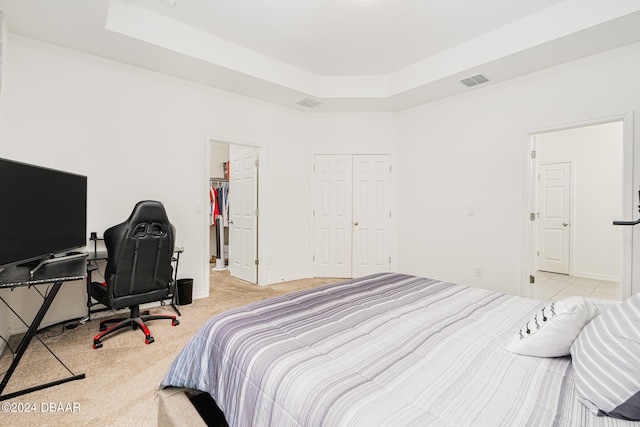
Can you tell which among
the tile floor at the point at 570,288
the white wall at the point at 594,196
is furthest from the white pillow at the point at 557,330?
the white wall at the point at 594,196

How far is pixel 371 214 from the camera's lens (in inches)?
193

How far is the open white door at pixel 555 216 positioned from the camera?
532cm

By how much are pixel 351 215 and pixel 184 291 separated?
8.67 ft

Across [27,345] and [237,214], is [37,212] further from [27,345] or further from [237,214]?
[237,214]

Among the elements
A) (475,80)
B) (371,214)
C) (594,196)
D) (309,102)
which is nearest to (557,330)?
(475,80)

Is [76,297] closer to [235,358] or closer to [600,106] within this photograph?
[235,358]

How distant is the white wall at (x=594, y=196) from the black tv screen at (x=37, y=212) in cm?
658

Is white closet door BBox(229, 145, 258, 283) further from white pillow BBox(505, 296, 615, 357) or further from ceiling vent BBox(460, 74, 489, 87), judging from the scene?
white pillow BBox(505, 296, 615, 357)

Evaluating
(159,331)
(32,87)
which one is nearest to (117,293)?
(159,331)

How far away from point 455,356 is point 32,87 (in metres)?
3.91

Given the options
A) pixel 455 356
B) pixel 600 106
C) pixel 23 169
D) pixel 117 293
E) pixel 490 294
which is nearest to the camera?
pixel 455 356

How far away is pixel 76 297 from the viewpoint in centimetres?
302

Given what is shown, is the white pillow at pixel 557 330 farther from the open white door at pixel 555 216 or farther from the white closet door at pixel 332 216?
the open white door at pixel 555 216

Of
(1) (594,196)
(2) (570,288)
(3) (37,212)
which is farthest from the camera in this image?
(1) (594,196)
